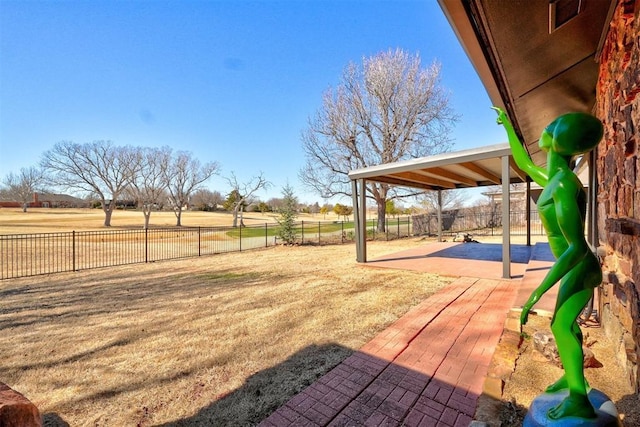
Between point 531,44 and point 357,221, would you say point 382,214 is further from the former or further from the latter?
point 531,44

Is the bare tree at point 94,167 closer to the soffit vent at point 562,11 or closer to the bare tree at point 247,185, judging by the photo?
the bare tree at point 247,185

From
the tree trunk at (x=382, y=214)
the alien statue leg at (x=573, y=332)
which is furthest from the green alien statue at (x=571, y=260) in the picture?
the tree trunk at (x=382, y=214)

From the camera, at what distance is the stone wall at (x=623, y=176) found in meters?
1.76

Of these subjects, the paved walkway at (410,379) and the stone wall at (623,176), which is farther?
the paved walkway at (410,379)

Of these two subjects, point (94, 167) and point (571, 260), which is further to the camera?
point (94, 167)

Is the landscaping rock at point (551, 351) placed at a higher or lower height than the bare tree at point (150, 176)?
lower

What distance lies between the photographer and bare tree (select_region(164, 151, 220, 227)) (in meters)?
33.4

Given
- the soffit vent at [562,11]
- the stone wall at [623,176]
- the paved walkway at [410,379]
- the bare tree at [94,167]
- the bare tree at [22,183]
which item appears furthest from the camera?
the bare tree at [22,183]

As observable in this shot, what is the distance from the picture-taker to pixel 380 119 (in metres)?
18.1

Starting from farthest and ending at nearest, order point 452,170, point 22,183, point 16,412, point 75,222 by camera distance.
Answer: point 22,183
point 75,222
point 452,170
point 16,412

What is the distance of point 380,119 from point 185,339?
17.2 m

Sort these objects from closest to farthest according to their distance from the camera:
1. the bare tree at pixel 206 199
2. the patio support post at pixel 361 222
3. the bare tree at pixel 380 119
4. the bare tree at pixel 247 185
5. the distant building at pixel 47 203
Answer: the patio support post at pixel 361 222 → the bare tree at pixel 380 119 → the bare tree at pixel 247 185 → the bare tree at pixel 206 199 → the distant building at pixel 47 203

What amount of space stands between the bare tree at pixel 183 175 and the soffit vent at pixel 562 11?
3538 cm

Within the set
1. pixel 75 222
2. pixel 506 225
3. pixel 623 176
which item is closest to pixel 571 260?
pixel 623 176
